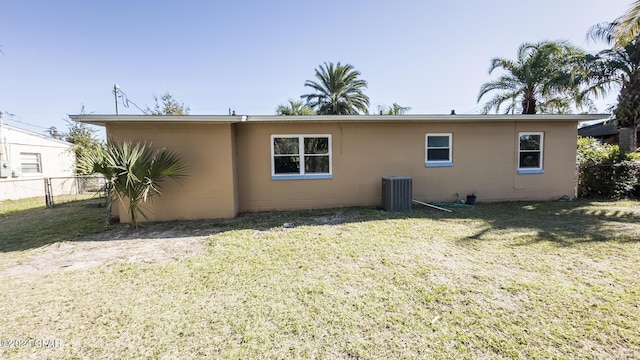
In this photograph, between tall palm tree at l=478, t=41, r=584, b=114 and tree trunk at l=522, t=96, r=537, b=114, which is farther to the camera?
tree trunk at l=522, t=96, r=537, b=114

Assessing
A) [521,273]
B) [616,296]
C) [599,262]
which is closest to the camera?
[616,296]

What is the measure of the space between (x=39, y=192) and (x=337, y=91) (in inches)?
765

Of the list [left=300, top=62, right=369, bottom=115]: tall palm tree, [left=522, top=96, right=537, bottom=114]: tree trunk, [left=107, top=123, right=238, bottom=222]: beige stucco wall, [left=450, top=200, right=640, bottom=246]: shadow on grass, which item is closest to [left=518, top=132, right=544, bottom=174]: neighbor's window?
[left=450, top=200, right=640, bottom=246]: shadow on grass

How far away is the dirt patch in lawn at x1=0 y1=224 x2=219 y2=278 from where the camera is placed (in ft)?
14.1

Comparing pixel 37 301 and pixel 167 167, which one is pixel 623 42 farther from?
pixel 37 301

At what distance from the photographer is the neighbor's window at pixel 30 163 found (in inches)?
517

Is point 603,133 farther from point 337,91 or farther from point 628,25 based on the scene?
point 337,91

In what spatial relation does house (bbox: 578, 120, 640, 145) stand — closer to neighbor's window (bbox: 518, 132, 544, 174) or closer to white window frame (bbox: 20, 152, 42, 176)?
neighbor's window (bbox: 518, 132, 544, 174)

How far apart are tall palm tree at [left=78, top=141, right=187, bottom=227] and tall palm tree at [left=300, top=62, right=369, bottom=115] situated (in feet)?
57.6

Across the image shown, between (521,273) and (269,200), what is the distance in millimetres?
6098

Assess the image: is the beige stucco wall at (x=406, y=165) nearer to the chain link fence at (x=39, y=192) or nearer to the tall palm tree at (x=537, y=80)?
the tall palm tree at (x=537, y=80)

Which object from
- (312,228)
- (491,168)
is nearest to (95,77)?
(312,228)

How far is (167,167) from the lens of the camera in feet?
21.1

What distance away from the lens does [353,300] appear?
3.05 m
